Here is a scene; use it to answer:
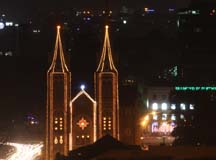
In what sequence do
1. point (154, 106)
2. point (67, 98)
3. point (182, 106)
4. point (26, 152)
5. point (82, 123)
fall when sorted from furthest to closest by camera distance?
point (154, 106), point (182, 106), point (82, 123), point (26, 152), point (67, 98)

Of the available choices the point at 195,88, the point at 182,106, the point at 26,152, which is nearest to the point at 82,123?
the point at 26,152

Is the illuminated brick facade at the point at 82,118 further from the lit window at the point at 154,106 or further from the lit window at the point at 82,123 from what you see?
the lit window at the point at 154,106

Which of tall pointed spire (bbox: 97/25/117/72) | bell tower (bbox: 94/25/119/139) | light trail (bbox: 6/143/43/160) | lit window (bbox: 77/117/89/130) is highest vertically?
tall pointed spire (bbox: 97/25/117/72)

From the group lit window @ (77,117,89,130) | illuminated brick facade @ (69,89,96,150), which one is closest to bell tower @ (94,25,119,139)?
illuminated brick facade @ (69,89,96,150)

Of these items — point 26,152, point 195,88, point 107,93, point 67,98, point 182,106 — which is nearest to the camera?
point 107,93

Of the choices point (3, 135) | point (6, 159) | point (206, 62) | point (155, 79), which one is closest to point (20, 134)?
point (3, 135)

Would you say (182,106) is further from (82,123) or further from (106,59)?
(106,59)

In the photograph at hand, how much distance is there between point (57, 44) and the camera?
40.2 meters

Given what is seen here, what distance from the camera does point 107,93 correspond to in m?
40.4

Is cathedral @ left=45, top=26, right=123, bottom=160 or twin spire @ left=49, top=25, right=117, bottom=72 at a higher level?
twin spire @ left=49, top=25, right=117, bottom=72

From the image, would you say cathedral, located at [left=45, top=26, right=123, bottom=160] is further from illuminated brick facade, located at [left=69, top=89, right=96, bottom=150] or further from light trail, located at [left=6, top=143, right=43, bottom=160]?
light trail, located at [left=6, top=143, right=43, bottom=160]

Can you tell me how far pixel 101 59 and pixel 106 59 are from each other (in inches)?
10.2

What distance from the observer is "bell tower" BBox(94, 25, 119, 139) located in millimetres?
40188

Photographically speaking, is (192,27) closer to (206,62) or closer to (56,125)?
(206,62)
